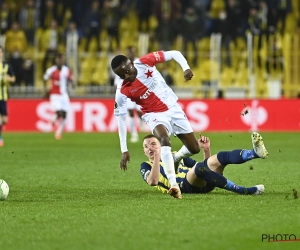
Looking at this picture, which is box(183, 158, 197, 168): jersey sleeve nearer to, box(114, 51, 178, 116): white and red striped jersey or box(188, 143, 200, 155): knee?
box(188, 143, 200, 155): knee

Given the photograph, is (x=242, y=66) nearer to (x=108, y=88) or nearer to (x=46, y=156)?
(x=108, y=88)

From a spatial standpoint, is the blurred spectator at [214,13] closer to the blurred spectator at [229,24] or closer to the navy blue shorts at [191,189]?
the blurred spectator at [229,24]

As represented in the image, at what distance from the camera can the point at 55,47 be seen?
25047 mm

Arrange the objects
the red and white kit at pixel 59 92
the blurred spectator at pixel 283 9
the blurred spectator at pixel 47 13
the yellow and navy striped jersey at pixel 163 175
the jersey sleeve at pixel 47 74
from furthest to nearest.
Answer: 1. the blurred spectator at pixel 47 13
2. the blurred spectator at pixel 283 9
3. the red and white kit at pixel 59 92
4. the jersey sleeve at pixel 47 74
5. the yellow and navy striped jersey at pixel 163 175

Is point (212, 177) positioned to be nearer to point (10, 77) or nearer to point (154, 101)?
point (154, 101)

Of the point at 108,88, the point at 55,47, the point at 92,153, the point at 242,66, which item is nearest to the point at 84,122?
the point at 108,88

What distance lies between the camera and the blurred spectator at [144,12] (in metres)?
26.0

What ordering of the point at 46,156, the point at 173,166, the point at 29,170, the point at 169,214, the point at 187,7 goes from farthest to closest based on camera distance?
1. the point at 187,7
2. the point at 46,156
3. the point at 29,170
4. the point at 173,166
5. the point at 169,214

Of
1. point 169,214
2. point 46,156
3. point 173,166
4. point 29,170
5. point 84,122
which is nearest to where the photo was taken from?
point 169,214

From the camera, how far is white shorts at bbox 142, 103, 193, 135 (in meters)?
9.22

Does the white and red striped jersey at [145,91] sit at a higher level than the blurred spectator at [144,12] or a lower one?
lower

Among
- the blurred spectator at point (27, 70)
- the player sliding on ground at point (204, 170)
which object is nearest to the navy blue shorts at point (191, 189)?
the player sliding on ground at point (204, 170)

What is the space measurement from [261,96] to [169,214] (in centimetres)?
1703

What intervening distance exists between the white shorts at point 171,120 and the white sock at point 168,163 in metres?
0.48
